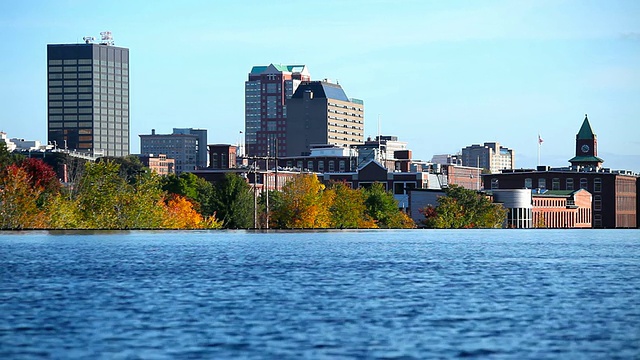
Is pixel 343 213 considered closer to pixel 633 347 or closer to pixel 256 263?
pixel 256 263

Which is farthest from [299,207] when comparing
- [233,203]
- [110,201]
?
[110,201]

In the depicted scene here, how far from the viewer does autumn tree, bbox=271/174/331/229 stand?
184000 millimetres

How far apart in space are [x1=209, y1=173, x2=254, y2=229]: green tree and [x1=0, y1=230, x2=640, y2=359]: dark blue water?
100 meters

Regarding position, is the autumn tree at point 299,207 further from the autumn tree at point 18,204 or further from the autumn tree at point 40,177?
the autumn tree at point 18,204

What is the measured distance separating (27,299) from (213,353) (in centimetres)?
1687

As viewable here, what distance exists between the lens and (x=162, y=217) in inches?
6358

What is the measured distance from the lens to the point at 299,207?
18412 centimetres

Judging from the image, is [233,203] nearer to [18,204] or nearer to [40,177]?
[40,177]

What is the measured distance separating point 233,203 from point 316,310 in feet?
440

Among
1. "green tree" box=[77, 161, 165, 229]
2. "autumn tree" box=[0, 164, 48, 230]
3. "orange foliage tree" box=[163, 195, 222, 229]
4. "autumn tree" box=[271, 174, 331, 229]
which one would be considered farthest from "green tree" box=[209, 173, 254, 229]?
"autumn tree" box=[0, 164, 48, 230]

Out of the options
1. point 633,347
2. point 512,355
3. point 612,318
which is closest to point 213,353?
point 512,355

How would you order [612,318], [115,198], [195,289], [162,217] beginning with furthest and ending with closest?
[162,217] < [115,198] < [195,289] < [612,318]

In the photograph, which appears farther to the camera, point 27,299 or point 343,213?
point 343,213

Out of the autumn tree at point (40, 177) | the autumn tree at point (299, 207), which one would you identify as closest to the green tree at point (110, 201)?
the autumn tree at point (40, 177)
